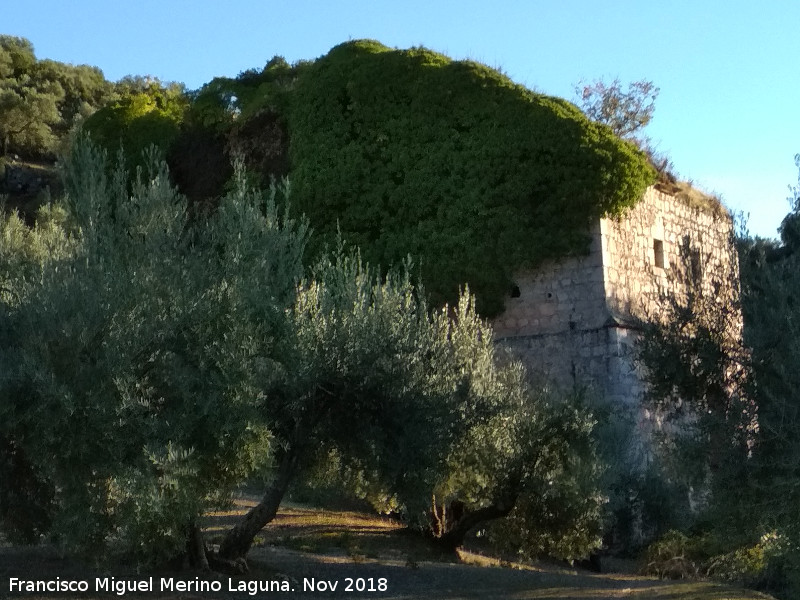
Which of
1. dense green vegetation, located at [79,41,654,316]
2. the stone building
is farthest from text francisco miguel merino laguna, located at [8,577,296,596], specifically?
the stone building

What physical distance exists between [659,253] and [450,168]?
4.84 metres

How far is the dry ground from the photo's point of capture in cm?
1008

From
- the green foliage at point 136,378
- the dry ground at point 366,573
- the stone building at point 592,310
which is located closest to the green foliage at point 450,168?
the stone building at point 592,310

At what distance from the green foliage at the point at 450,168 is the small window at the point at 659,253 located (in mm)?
1616

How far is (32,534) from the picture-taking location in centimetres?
956

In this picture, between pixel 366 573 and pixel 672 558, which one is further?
pixel 672 558

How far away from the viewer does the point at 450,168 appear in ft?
64.6

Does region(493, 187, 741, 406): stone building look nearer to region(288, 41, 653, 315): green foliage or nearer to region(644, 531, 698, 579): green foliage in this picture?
region(288, 41, 653, 315): green foliage

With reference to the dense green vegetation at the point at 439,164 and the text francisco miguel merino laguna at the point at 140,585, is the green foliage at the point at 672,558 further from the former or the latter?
the text francisco miguel merino laguna at the point at 140,585

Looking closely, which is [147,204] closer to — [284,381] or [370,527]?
[284,381]

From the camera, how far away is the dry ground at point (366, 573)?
10.1 meters

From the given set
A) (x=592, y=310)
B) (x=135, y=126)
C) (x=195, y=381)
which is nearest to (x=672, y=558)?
(x=592, y=310)

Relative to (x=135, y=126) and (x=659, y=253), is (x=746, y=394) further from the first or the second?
(x=135, y=126)

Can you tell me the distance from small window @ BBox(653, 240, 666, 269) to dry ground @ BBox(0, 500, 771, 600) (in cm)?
729
